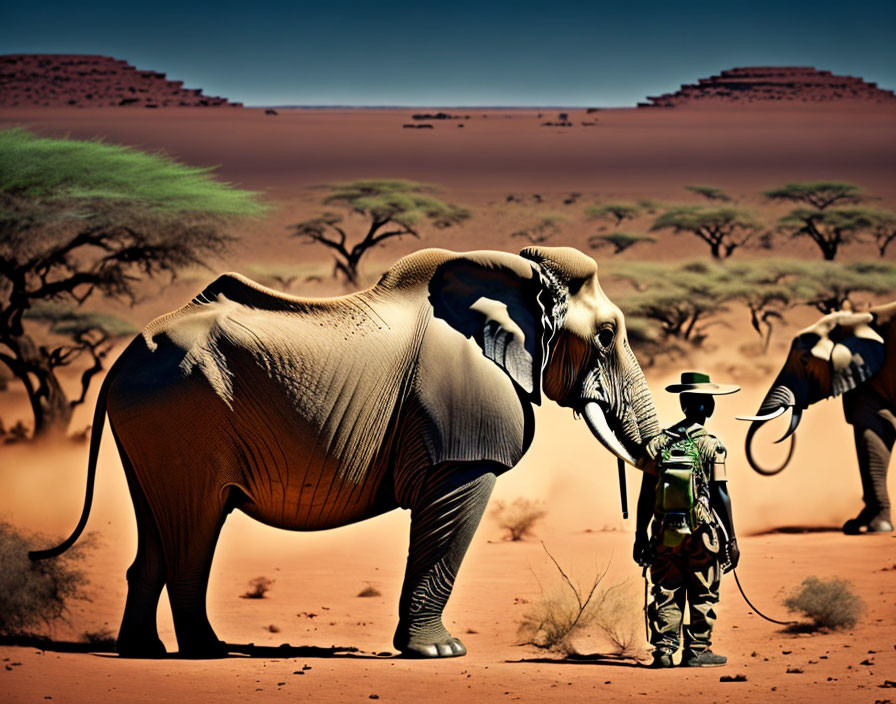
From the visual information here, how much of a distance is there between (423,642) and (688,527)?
1.72m

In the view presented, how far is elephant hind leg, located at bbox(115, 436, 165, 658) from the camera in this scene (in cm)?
955

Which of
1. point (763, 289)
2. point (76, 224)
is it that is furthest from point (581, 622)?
point (763, 289)

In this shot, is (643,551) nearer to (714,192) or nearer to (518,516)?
(518,516)

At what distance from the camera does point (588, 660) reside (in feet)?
32.8

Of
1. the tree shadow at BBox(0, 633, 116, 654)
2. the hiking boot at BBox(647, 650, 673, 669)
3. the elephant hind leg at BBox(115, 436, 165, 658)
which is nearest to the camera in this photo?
the hiking boot at BBox(647, 650, 673, 669)

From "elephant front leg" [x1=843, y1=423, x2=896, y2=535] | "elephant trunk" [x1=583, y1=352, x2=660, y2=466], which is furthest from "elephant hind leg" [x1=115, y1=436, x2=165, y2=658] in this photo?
"elephant front leg" [x1=843, y1=423, x2=896, y2=535]

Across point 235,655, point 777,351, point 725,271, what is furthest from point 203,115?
point 235,655

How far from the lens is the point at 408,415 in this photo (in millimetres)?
9406

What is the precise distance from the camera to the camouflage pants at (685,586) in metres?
8.99

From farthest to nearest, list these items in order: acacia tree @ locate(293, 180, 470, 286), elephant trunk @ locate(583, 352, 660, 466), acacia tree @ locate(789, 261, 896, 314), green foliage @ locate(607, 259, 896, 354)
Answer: acacia tree @ locate(293, 180, 470, 286) < acacia tree @ locate(789, 261, 896, 314) < green foliage @ locate(607, 259, 896, 354) < elephant trunk @ locate(583, 352, 660, 466)

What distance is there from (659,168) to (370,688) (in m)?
78.3

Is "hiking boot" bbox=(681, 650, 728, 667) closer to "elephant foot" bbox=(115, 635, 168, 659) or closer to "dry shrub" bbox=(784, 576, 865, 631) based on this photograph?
"dry shrub" bbox=(784, 576, 865, 631)

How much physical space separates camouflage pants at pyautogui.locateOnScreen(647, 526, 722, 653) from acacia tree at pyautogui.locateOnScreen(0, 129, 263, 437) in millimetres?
13936

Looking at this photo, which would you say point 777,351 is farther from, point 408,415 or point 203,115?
point 203,115
